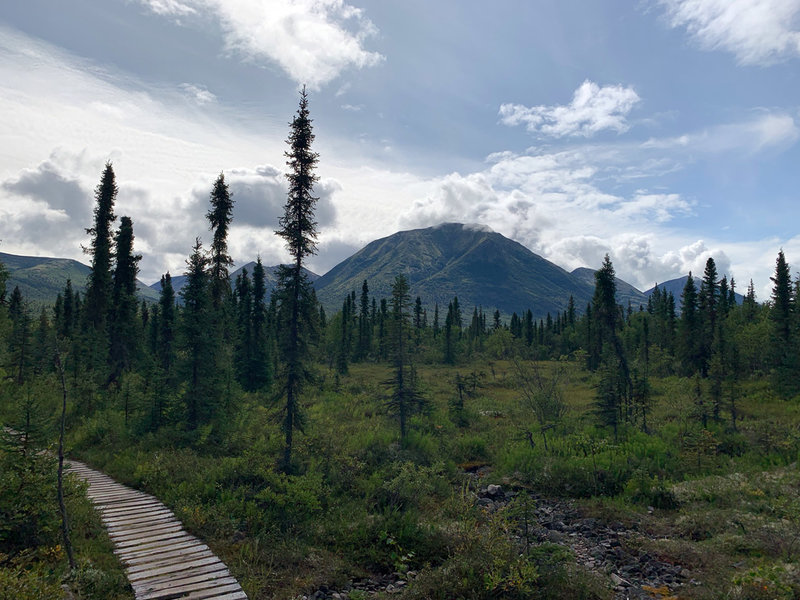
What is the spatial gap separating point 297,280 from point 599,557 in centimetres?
1285

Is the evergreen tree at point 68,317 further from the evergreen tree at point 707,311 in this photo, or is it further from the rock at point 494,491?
the evergreen tree at point 707,311

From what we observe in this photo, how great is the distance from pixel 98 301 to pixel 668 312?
8942 cm

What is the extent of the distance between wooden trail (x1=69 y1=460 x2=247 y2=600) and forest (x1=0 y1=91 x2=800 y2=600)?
324 mm

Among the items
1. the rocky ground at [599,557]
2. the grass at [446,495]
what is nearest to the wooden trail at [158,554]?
the grass at [446,495]

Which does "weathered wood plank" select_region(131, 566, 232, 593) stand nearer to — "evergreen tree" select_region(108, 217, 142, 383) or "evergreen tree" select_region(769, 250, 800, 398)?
"evergreen tree" select_region(108, 217, 142, 383)

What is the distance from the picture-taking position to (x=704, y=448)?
18.9m

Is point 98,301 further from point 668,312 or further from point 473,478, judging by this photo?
point 668,312

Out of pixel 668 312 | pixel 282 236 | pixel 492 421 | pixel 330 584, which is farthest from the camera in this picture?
pixel 668 312

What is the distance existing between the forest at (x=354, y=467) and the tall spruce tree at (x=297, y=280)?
76 mm

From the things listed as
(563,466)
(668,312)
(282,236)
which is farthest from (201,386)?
(668,312)

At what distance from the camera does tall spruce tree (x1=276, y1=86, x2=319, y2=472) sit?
16.2 metres

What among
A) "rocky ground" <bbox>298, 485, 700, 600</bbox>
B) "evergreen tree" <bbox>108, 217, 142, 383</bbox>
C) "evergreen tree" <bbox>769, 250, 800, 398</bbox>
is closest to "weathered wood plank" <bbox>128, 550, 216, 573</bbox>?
"rocky ground" <bbox>298, 485, 700, 600</bbox>

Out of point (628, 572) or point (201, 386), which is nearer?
point (628, 572)

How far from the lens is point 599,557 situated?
11.7 m
